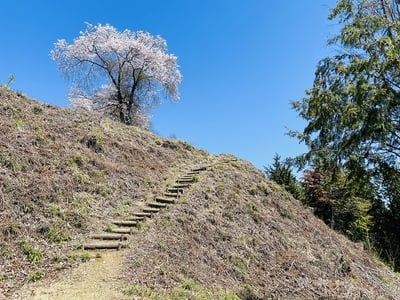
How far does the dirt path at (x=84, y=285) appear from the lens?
4781 mm

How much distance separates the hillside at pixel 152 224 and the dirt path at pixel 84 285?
11 cm

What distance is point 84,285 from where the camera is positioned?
16.7 feet

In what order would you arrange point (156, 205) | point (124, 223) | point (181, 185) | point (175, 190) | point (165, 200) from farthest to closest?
point (181, 185), point (175, 190), point (165, 200), point (156, 205), point (124, 223)

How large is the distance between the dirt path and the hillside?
111 millimetres

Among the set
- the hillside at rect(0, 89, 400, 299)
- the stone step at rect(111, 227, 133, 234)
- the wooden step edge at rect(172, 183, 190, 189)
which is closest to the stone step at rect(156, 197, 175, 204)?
the hillside at rect(0, 89, 400, 299)

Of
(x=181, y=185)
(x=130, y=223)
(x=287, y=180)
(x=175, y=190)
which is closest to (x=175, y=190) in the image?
(x=175, y=190)

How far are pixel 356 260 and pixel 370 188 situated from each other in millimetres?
3251

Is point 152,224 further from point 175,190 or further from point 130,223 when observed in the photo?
point 175,190

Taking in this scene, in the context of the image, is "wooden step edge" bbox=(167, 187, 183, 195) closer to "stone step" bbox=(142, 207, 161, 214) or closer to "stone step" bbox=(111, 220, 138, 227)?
"stone step" bbox=(142, 207, 161, 214)

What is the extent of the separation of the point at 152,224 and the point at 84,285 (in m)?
2.61

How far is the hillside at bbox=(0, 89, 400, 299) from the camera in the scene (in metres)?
5.74

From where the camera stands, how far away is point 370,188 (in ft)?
27.2

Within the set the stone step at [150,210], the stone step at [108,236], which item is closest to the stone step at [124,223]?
the stone step at [108,236]

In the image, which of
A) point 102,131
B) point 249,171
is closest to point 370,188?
point 249,171
